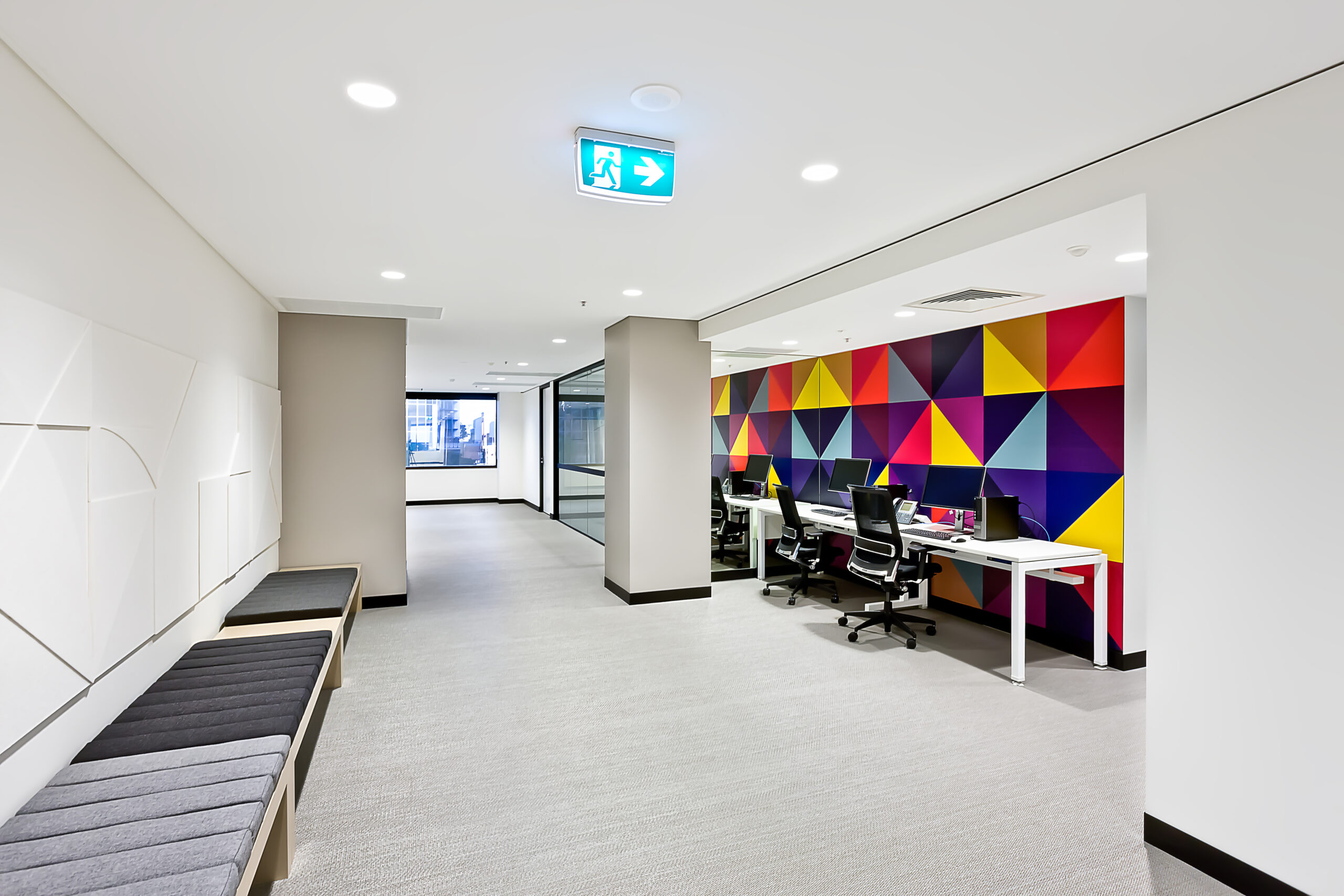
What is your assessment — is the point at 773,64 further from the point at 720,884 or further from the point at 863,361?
the point at 863,361

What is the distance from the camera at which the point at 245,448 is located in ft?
14.2

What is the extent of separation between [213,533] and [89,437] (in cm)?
154

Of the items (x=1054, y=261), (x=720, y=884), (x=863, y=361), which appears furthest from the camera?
(x=863, y=361)

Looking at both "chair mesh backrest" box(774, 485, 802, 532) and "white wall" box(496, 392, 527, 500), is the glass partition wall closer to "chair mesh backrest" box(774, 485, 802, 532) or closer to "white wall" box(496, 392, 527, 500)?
A: "chair mesh backrest" box(774, 485, 802, 532)

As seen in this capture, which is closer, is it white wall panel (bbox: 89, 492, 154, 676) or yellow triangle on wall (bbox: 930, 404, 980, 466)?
white wall panel (bbox: 89, 492, 154, 676)

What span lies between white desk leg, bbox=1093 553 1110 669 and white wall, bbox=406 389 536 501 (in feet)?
39.0

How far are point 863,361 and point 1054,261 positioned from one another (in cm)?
363

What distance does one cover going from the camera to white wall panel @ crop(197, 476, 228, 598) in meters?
3.48

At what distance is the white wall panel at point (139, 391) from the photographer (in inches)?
93.4

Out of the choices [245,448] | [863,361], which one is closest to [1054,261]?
[863,361]

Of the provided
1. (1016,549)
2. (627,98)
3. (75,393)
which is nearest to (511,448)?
(1016,549)

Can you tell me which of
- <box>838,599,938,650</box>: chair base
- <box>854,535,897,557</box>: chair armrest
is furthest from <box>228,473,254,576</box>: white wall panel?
<box>854,535,897,557</box>: chair armrest

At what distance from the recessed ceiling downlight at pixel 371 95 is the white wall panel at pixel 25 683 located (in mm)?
1831

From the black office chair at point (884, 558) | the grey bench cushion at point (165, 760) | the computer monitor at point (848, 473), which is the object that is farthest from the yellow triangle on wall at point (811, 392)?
the grey bench cushion at point (165, 760)
